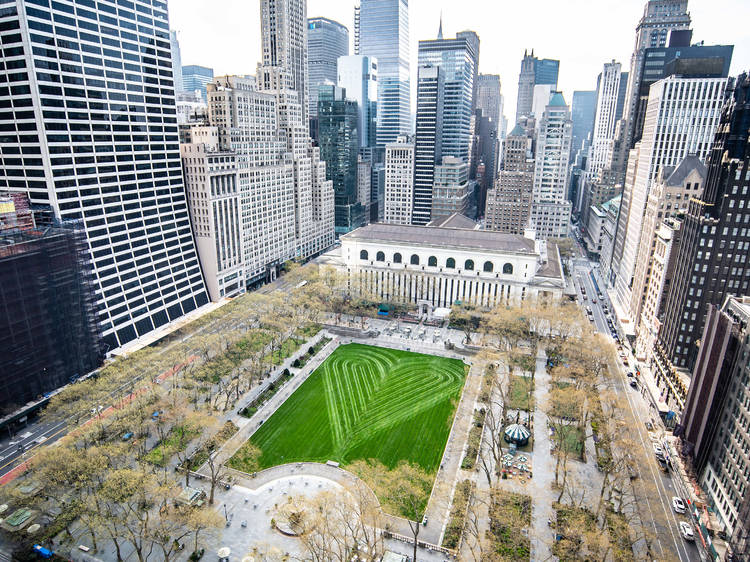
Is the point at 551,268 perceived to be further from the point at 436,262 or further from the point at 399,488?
the point at 399,488

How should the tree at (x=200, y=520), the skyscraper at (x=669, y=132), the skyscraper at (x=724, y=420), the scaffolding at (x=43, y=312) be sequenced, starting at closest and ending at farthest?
the tree at (x=200, y=520) → the skyscraper at (x=724, y=420) → the scaffolding at (x=43, y=312) → the skyscraper at (x=669, y=132)

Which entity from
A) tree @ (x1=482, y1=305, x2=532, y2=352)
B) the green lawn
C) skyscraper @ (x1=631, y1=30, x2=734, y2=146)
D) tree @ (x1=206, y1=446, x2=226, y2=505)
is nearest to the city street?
tree @ (x1=482, y1=305, x2=532, y2=352)

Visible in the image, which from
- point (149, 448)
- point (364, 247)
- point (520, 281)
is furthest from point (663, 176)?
point (149, 448)

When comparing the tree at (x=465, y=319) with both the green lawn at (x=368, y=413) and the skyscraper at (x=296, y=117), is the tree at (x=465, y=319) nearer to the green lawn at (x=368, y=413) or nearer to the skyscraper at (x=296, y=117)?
the green lawn at (x=368, y=413)

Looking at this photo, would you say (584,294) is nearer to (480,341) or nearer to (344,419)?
(480,341)

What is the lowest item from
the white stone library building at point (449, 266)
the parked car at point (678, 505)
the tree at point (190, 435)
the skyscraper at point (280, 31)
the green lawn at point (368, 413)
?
the green lawn at point (368, 413)

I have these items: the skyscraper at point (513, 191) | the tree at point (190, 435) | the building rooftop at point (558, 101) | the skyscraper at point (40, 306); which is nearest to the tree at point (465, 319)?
the tree at point (190, 435)
